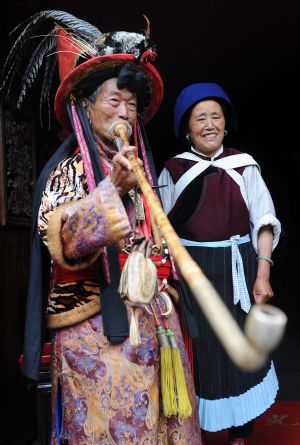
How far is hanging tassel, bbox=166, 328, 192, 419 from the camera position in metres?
1.41

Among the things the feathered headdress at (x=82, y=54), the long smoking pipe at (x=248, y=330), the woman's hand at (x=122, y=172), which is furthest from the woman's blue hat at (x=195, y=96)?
the long smoking pipe at (x=248, y=330)

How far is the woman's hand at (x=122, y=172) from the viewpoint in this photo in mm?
1201

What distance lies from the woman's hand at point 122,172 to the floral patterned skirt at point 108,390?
1.19 ft

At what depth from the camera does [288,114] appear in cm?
640

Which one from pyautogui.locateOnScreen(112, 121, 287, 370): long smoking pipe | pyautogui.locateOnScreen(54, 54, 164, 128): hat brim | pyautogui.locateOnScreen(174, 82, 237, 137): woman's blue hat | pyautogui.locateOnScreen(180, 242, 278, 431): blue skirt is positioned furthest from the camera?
pyautogui.locateOnScreen(174, 82, 237, 137): woman's blue hat

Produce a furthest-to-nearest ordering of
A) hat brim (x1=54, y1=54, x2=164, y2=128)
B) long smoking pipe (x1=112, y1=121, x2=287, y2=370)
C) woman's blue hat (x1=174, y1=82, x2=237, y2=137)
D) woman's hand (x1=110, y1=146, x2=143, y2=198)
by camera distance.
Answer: woman's blue hat (x1=174, y1=82, x2=237, y2=137) → hat brim (x1=54, y1=54, x2=164, y2=128) → woman's hand (x1=110, y1=146, x2=143, y2=198) → long smoking pipe (x1=112, y1=121, x2=287, y2=370)

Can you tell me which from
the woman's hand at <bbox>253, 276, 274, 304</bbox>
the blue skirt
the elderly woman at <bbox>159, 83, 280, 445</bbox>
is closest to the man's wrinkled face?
the elderly woman at <bbox>159, 83, 280, 445</bbox>

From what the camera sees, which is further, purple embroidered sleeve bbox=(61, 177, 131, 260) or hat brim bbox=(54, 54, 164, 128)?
hat brim bbox=(54, 54, 164, 128)

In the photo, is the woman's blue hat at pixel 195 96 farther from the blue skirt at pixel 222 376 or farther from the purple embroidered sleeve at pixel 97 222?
the purple embroidered sleeve at pixel 97 222

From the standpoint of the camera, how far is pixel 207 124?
2.25m

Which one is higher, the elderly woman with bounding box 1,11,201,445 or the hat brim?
the hat brim

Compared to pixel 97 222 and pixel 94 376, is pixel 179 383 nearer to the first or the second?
pixel 94 376

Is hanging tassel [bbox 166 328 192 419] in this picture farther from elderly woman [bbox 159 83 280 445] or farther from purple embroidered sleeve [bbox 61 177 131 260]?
elderly woman [bbox 159 83 280 445]

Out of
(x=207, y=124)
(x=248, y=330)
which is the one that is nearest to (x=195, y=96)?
(x=207, y=124)
